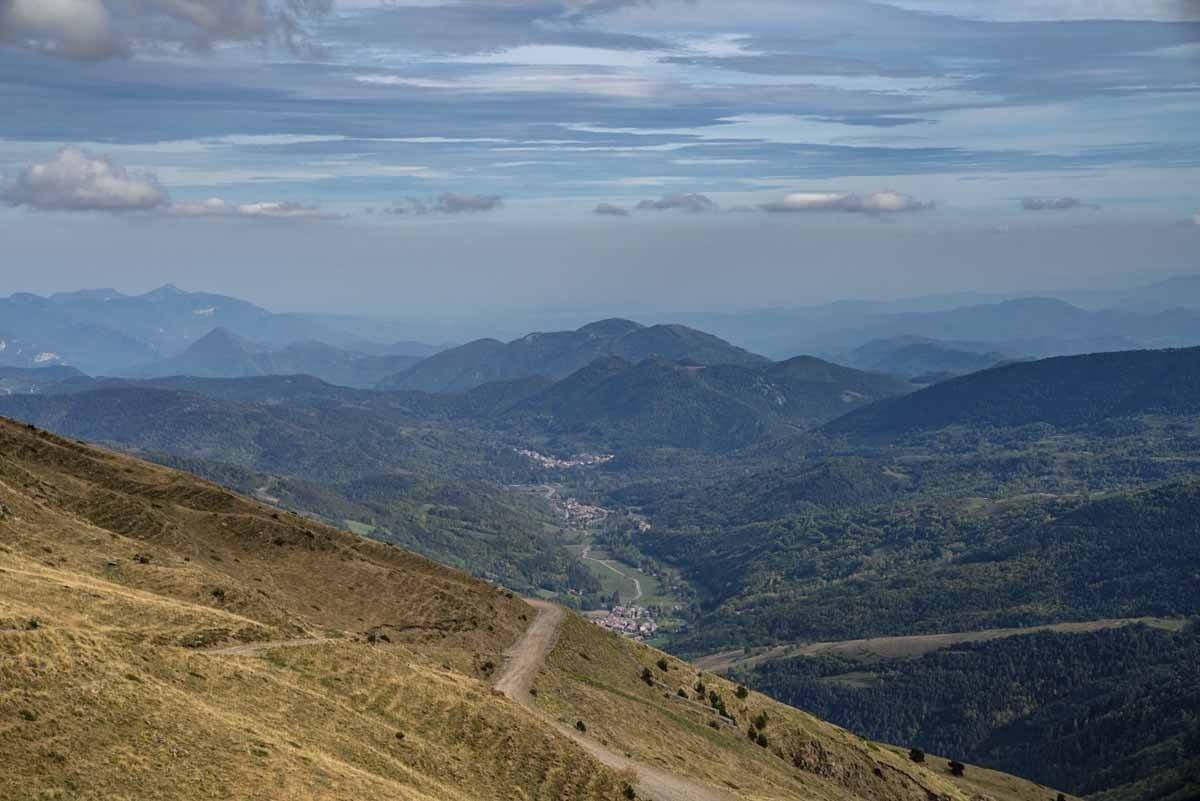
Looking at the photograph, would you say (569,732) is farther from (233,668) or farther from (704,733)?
(233,668)

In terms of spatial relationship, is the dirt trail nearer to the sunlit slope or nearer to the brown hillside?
the brown hillside

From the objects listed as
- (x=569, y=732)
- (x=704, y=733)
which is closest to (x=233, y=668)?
(x=569, y=732)

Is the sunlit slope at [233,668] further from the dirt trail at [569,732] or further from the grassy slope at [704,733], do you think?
the grassy slope at [704,733]

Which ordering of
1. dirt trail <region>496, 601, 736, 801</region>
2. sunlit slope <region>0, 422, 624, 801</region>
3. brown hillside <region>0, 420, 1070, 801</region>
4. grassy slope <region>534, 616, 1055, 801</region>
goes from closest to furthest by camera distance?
1. sunlit slope <region>0, 422, 624, 801</region>
2. brown hillside <region>0, 420, 1070, 801</region>
3. dirt trail <region>496, 601, 736, 801</region>
4. grassy slope <region>534, 616, 1055, 801</region>

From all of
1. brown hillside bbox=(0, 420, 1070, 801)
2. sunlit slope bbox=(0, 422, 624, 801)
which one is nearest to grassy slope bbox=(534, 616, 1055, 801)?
brown hillside bbox=(0, 420, 1070, 801)

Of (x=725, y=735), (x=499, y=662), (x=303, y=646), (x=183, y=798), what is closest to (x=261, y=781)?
(x=183, y=798)

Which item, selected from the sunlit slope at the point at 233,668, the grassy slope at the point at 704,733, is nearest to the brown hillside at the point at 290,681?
the sunlit slope at the point at 233,668
